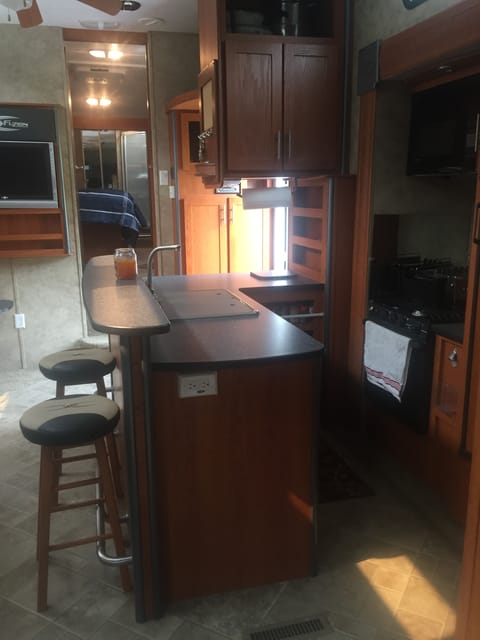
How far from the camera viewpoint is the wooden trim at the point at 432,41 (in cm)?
199

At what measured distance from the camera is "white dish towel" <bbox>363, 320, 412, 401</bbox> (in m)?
2.54

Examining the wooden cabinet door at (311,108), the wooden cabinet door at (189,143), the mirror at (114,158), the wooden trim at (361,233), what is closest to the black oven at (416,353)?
the wooden trim at (361,233)

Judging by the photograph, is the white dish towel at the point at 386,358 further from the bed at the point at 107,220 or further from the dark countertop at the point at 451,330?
the bed at the point at 107,220

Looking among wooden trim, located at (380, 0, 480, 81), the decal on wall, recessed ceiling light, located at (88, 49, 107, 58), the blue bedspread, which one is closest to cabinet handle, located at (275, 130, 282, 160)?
wooden trim, located at (380, 0, 480, 81)

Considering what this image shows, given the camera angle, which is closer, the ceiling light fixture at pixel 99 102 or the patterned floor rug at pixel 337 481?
the patterned floor rug at pixel 337 481

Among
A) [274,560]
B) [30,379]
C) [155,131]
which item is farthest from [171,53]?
[274,560]

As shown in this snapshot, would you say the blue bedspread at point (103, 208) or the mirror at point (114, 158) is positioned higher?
the mirror at point (114, 158)

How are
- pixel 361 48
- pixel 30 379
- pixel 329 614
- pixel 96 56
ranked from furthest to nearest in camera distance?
pixel 96 56 → pixel 30 379 → pixel 361 48 → pixel 329 614

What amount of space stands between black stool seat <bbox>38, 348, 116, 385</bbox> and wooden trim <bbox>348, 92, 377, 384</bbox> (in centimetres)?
137

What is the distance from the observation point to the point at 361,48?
2840 millimetres

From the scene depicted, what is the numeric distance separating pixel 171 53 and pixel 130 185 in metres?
5.40

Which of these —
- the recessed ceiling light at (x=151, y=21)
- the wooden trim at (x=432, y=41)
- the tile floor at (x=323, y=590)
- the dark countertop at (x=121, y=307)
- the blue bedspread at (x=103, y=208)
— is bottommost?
the tile floor at (x=323, y=590)

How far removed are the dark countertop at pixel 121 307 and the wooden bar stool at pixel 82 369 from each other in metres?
0.38

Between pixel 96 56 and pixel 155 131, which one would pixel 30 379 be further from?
pixel 96 56
